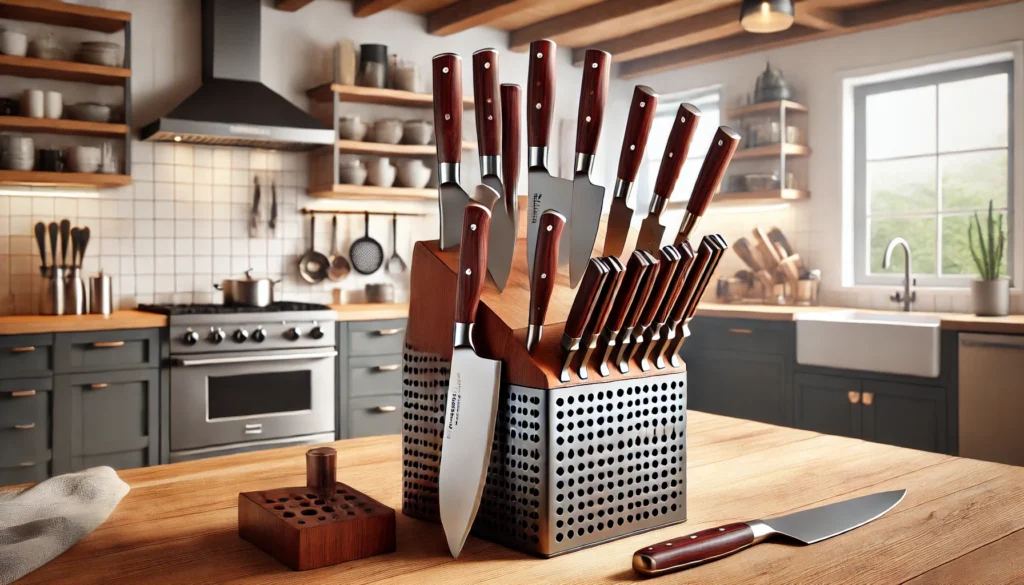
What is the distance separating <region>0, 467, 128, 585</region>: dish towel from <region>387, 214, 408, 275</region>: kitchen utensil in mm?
4001

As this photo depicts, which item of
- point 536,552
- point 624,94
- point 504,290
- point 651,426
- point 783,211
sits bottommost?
point 536,552

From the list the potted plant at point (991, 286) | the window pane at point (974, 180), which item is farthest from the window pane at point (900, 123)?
the potted plant at point (991, 286)

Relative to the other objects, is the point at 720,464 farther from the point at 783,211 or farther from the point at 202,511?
the point at 783,211

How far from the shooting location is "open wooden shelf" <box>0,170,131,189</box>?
12.3ft

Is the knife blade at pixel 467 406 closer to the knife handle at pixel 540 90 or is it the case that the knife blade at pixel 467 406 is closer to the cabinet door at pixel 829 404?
the knife handle at pixel 540 90

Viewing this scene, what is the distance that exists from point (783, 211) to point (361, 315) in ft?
8.54

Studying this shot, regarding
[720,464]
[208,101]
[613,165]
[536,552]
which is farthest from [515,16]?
[536,552]

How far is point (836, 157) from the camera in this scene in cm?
477

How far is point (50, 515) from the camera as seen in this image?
3.01 feet

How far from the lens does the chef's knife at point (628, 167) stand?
93 centimetres

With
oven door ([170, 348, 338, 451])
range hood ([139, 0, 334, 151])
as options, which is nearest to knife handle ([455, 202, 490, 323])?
oven door ([170, 348, 338, 451])

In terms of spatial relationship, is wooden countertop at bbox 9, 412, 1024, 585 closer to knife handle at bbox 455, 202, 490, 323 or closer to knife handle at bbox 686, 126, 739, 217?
knife handle at bbox 455, 202, 490, 323

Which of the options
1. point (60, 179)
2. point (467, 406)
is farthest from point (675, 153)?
point (60, 179)

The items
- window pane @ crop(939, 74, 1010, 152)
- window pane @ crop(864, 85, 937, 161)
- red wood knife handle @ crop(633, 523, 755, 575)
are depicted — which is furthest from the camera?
window pane @ crop(864, 85, 937, 161)
